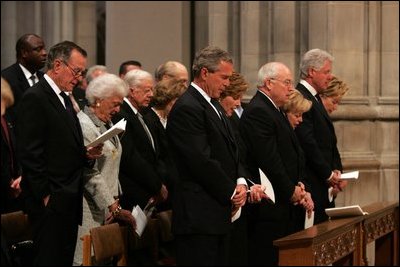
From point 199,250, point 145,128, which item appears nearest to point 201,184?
point 199,250

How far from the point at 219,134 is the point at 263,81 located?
3.84 ft

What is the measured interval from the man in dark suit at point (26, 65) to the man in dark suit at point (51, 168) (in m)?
1.70

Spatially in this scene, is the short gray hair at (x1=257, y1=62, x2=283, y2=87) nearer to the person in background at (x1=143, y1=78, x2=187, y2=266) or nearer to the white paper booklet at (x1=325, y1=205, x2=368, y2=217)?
the person in background at (x1=143, y1=78, x2=187, y2=266)

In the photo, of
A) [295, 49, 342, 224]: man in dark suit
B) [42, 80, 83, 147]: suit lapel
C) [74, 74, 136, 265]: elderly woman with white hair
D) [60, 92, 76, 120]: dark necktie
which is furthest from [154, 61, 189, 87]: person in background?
[42, 80, 83, 147]: suit lapel

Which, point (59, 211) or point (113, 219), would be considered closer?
point (59, 211)

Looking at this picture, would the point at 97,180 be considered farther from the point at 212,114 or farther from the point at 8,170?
the point at 212,114

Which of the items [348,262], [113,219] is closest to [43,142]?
[113,219]

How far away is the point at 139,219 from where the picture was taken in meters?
6.96

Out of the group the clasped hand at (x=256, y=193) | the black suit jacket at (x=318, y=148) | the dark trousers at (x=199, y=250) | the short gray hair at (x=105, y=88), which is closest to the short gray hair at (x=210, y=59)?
the short gray hair at (x=105, y=88)

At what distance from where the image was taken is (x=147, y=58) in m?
13.4

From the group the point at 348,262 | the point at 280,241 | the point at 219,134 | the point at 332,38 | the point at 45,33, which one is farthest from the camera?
the point at 45,33

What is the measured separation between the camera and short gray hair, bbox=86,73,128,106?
22.8ft

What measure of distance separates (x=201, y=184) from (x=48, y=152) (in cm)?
92

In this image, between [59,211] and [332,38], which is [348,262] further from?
[332,38]
